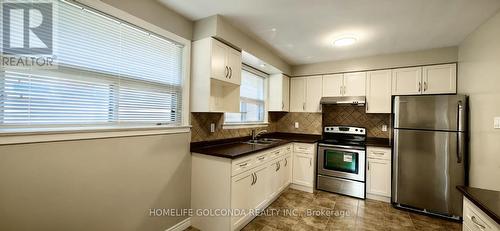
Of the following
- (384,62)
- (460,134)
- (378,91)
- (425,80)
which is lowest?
(460,134)

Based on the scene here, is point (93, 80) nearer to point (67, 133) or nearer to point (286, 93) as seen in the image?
point (67, 133)

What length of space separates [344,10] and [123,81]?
7.44 ft

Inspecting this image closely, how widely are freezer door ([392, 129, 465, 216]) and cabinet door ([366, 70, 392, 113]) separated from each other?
0.65 metres

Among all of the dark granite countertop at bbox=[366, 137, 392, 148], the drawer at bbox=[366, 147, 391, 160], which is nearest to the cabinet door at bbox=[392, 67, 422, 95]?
the dark granite countertop at bbox=[366, 137, 392, 148]

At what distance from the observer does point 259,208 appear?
2.72 metres

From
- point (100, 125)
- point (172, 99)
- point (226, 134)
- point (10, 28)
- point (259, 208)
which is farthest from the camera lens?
point (226, 134)

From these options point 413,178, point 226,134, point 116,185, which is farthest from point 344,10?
point 116,185

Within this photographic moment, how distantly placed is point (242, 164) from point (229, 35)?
5.06ft

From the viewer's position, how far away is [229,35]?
246cm

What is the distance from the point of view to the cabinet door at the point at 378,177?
3.20m

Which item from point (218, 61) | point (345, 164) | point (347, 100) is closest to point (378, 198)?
point (345, 164)

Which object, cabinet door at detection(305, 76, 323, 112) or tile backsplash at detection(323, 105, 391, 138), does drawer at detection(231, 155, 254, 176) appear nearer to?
cabinet door at detection(305, 76, 323, 112)

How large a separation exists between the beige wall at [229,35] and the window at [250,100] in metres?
0.57

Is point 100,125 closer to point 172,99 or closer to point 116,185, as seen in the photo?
point 116,185
